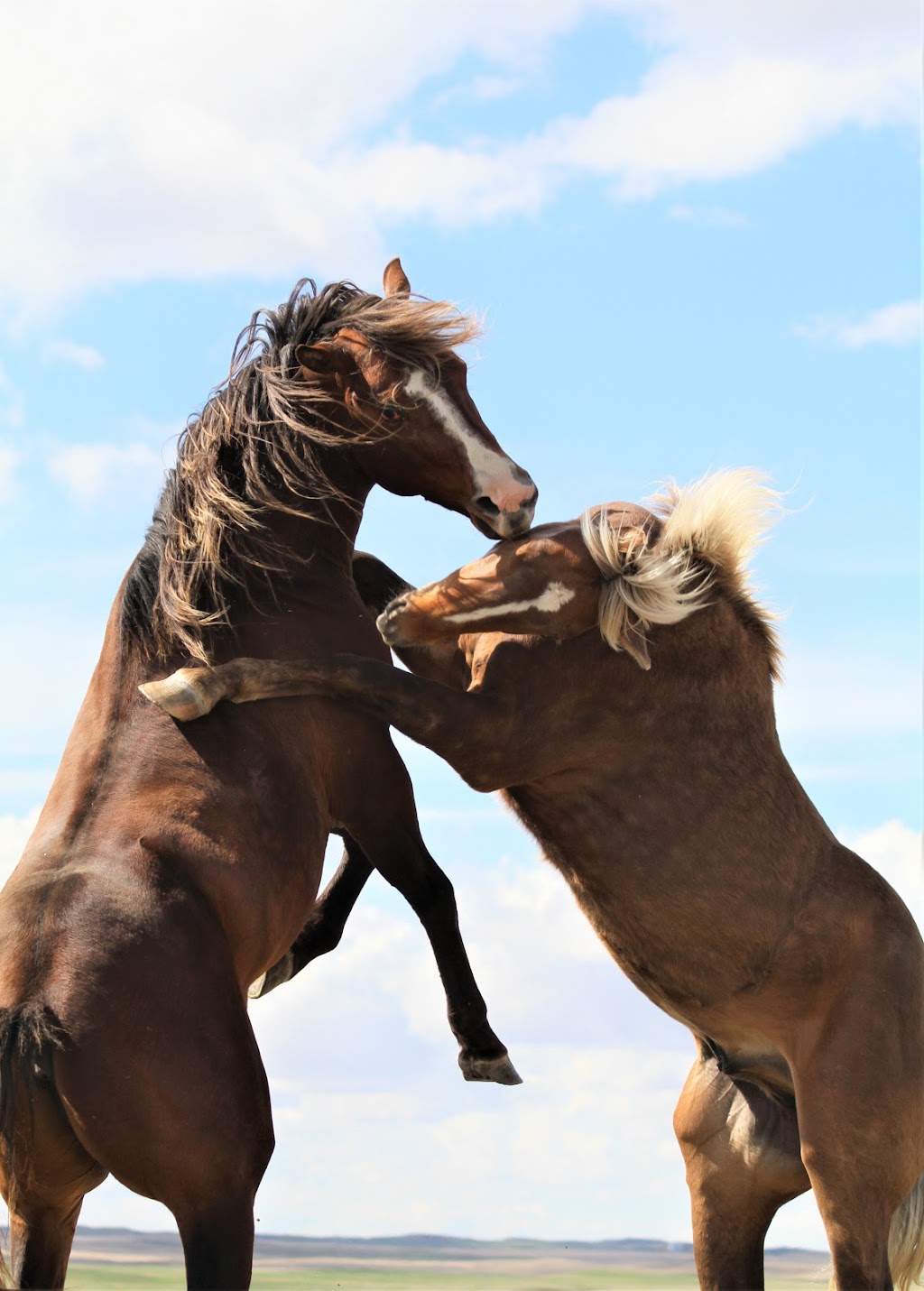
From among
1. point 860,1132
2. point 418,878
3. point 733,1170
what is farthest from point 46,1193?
point 733,1170

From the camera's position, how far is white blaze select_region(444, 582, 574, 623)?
5918mm

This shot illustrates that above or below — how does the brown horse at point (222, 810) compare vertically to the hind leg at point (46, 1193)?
above

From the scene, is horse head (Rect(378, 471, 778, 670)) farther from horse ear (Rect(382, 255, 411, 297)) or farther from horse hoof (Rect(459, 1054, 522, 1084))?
horse hoof (Rect(459, 1054, 522, 1084))

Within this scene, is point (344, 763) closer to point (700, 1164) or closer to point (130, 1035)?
point (130, 1035)

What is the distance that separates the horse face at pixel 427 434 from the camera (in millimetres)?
5781

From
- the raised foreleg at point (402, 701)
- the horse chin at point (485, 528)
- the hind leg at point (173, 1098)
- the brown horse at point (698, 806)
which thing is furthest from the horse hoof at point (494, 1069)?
the horse chin at point (485, 528)

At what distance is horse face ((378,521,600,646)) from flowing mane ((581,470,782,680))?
0.08 meters

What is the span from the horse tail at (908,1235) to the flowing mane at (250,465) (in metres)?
3.58

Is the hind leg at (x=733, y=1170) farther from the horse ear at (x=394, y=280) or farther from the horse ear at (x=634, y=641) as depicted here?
the horse ear at (x=394, y=280)

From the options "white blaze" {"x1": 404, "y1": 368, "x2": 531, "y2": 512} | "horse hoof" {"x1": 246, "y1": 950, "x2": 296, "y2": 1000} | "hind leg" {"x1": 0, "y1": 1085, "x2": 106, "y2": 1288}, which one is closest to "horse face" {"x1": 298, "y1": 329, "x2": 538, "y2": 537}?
"white blaze" {"x1": 404, "y1": 368, "x2": 531, "y2": 512}

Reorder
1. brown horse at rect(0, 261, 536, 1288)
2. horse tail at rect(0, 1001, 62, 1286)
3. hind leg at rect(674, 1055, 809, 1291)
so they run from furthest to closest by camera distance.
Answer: hind leg at rect(674, 1055, 809, 1291) → brown horse at rect(0, 261, 536, 1288) → horse tail at rect(0, 1001, 62, 1286)

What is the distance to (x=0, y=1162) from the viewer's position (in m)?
4.64

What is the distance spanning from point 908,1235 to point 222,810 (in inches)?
133

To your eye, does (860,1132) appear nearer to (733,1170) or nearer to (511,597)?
(733,1170)
